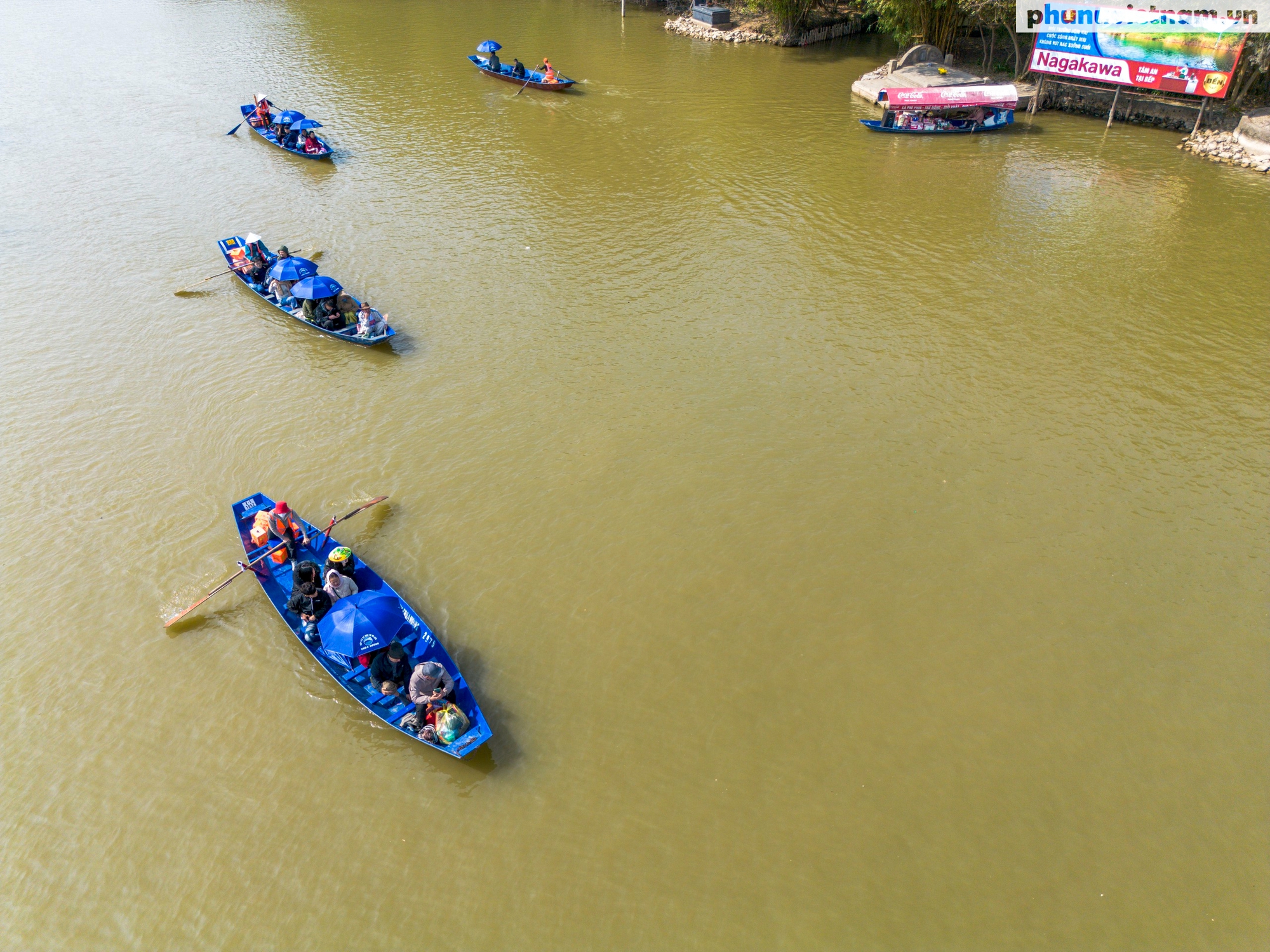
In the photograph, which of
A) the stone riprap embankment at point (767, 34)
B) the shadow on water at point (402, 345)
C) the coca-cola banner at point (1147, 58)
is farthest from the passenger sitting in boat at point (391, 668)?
the stone riprap embankment at point (767, 34)

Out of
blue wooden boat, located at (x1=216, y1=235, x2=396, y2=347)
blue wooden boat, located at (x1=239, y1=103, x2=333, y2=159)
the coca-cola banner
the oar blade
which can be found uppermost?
the coca-cola banner

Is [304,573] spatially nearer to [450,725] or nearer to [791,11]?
[450,725]

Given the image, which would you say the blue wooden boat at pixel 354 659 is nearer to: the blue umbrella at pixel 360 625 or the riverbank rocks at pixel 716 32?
the blue umbrella at pixel 360 625

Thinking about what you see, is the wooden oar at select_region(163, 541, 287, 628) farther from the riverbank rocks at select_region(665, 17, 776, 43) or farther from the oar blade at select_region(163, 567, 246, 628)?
the riverbank rocks at select_region(665, 17, 776, 43)

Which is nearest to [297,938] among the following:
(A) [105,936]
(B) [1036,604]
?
(A) [105,936]

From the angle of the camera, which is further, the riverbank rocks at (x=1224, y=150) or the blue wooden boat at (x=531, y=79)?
the blue wooden boat at (x=531, y=79)

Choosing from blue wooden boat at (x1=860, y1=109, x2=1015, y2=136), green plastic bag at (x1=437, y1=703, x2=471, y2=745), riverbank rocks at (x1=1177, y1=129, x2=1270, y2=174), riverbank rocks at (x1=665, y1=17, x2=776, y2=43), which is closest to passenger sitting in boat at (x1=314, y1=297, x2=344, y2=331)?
green plastic bag at (x1=437, y1=703, x2=471, y2=745)
